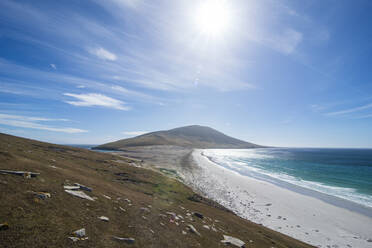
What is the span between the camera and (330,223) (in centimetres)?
2414

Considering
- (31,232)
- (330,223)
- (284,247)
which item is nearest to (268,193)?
(330,223)

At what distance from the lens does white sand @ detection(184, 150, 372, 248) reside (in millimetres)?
20469

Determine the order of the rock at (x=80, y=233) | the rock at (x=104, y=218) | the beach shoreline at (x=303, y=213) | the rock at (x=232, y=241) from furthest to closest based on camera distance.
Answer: the beach shoreline at (x=303, y=213)
the rock at (x=232, y=241)
the rock at (x=104, y=218)
the rock at (x=80, y=233)

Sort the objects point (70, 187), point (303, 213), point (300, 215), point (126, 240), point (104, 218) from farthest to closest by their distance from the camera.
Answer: point (303, 213), point (300, 215), point (70, 187), point (104, 218), point (126, 240)

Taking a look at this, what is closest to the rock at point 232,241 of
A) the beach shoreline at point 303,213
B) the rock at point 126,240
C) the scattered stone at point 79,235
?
the rock at point 126,240

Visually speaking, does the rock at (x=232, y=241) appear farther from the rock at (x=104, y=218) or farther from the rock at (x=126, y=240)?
the rock at (x=104, y=218)

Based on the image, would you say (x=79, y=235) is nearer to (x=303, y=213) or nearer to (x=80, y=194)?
(x=80, y=194)

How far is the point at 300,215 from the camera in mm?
26609

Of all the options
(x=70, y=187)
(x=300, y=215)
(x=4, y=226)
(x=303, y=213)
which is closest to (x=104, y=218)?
(x=4, y=226)

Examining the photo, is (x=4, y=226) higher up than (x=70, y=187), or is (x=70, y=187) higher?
(x=4, y=226)

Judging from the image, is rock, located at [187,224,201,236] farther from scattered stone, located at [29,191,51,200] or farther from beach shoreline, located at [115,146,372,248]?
beach shoreline, located at [115,146,372,248]

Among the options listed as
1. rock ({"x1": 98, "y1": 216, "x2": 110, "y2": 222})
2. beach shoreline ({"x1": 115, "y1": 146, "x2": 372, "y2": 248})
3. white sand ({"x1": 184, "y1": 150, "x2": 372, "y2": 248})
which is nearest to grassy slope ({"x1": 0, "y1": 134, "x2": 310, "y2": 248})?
rock ({"x1": 98, "y1": 216, "x2": 110, "y2": 222})

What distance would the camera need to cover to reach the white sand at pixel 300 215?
2047 centimetres

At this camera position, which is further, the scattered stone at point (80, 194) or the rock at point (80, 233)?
the scattered stone at point (80, 194)
